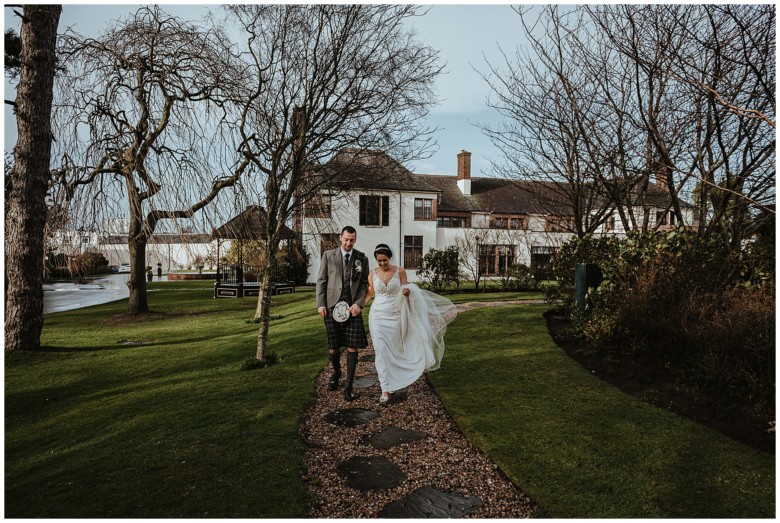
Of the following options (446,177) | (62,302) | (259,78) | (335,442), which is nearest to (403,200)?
(446,177)

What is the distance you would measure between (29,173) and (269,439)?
21.9 feet

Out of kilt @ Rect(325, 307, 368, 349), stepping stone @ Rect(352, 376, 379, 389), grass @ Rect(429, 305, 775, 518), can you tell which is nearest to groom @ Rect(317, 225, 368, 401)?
kilt @ Rect(325, 307, 368, 349)

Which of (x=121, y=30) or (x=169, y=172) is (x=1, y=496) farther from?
(x=121, y=30)

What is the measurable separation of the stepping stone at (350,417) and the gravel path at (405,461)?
0.08 meters

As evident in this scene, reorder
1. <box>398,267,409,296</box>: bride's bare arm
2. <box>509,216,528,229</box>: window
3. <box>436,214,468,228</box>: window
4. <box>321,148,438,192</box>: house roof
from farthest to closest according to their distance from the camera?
<box>436,214,468,228</box>: window → <box>509,216,528,229</box>: window → <box>321,148,438,192</box>: house roof → <box>398,267,409,296</box>: bride's bare arm

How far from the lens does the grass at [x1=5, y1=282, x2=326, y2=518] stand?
3.48 metres

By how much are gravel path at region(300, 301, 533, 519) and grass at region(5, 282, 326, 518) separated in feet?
0.67

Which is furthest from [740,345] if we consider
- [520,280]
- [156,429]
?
[520,280]

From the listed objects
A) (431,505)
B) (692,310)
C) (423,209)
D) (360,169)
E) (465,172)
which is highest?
(465,172)

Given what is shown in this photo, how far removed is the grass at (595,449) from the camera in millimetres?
3619

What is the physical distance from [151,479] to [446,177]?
37.4 m

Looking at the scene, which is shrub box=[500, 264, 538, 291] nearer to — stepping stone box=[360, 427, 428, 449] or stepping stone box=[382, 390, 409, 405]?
stepping stone box=[382, 390, 409, 405]

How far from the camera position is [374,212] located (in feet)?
101

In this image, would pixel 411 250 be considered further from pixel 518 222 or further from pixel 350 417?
pixel 350 417
